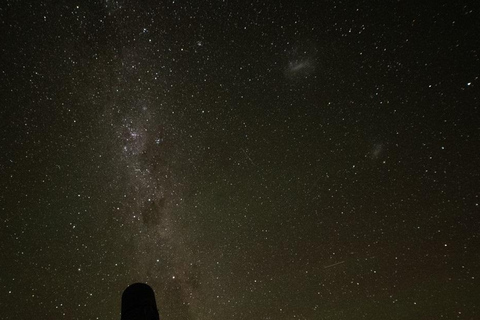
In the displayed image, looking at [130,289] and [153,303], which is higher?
[130,289]

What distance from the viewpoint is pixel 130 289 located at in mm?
3346

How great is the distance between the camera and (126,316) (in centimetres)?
312

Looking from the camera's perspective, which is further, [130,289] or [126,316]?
[130,289]

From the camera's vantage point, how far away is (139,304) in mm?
3178

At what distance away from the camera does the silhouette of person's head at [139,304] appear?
3.11 m

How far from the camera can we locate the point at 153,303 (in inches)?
130

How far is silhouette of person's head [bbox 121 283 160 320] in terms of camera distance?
311 centimetres

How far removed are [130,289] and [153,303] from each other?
28cm

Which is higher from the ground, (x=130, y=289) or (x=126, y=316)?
(x=130, y=289)

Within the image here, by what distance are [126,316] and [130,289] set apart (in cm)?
28
